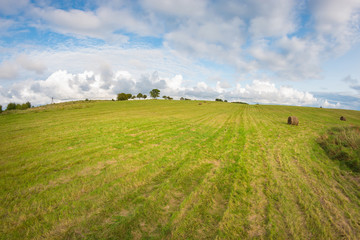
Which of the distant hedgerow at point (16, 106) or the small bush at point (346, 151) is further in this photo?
the distant hedgerow at point (16, 106)

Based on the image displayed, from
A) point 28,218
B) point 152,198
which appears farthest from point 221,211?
point 28,218

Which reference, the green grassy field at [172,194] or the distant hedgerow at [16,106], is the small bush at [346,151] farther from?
the distant hedgerow at [16,106]

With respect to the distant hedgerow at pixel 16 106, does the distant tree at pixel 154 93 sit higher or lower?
higher

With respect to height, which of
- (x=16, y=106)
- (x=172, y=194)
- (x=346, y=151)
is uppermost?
(x=346, y=151)

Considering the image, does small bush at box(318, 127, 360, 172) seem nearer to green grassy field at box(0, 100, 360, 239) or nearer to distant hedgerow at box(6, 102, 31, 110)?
green grassy field at box(0, 100, 360, 239)

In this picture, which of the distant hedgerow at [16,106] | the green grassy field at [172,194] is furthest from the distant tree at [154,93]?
the green grassy field at [172,194]

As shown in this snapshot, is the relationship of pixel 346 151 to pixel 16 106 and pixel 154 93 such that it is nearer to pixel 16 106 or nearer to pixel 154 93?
pixel 16 106

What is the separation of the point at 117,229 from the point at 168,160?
4257mm

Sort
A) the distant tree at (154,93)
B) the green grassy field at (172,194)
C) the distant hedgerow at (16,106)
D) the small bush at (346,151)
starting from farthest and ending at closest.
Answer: the distant tree at (154,93) → the distant hedgerow at (16,106) → the small bush at (346,151) → the green grassy field at (172,194)

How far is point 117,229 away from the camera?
341 centimetres

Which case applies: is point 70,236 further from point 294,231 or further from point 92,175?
point 294,231

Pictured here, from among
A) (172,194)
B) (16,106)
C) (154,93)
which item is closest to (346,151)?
(172,194)

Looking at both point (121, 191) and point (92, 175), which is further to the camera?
point (92, 175)

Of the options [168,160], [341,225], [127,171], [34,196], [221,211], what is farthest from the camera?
[168,160]
